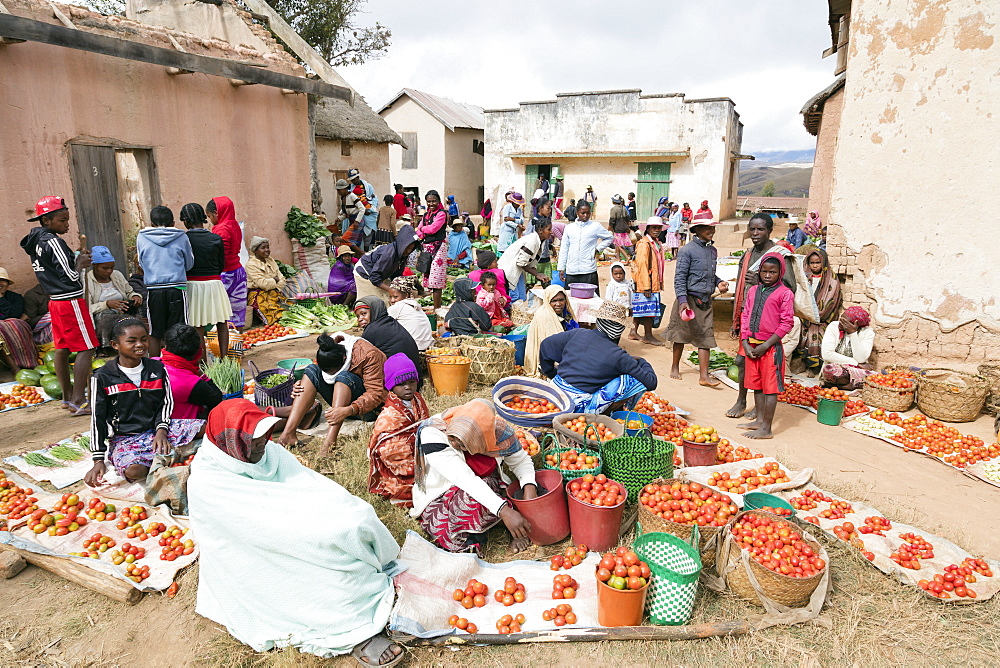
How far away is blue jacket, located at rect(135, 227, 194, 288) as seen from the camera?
5906 millimetres

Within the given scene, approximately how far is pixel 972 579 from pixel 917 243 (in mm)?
4456

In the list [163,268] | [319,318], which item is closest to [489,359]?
[163,268]

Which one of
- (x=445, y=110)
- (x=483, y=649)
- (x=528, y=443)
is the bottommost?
(x=483, y=649)

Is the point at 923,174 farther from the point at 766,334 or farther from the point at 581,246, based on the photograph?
the point at 581,246

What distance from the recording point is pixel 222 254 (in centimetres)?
666

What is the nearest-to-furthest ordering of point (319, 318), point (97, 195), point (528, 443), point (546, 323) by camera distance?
1. point (528, 443)
2. point (546, 323)
3. point (97, 195)
4. point (319, 318)

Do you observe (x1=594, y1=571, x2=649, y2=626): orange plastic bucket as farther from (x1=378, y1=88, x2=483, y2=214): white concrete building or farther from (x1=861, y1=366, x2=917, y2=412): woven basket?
(x1=378, y1=88, x2=483, y2=214): white concrete building

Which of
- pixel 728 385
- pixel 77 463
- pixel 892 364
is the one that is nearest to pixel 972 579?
pixel 728 385

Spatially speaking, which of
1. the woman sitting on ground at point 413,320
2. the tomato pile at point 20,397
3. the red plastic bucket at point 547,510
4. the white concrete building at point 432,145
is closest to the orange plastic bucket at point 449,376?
the woman sitting on ground at point 413,320

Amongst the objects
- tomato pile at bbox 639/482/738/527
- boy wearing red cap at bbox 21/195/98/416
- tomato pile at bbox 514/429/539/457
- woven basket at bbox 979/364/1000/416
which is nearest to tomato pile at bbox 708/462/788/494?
tomato pile at bbox 639/482/738/527

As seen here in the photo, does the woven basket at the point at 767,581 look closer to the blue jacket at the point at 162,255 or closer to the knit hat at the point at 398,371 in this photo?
the knit hat at the point at 398,371

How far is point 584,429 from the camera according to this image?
459cm

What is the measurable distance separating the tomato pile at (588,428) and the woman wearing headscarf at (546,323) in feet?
5.51

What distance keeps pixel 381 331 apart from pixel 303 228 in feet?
20.1
